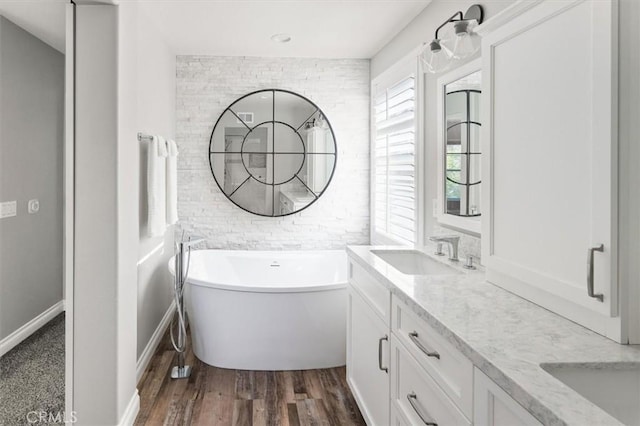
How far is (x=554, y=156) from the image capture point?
1.33 metres

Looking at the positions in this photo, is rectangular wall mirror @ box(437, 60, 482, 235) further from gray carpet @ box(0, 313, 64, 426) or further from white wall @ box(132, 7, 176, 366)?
gray carpet @ box(0, 313, 64, 426)

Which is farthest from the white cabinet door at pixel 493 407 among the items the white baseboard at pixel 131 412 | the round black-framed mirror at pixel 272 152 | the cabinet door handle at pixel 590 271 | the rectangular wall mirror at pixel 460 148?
the round black-framed mirror at pixel 272 152

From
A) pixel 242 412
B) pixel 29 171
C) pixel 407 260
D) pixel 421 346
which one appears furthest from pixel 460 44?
pixel 242 412

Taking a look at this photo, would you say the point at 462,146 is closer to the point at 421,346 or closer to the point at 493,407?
the point at 421,346

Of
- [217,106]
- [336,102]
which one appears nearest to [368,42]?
[336,102]

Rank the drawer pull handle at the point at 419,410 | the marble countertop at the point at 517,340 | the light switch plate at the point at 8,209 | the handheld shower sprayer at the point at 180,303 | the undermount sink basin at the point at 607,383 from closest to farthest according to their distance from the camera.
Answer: the marble countertop at the point at 517,340 < the undermount sink basin at the point at 607,383 < the drawer pull handle at the point at 419,410 < the light switch plate at the point at 8,209 < the handheld shower sprayer at the point at 180,303

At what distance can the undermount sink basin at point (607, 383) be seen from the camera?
0.98 m

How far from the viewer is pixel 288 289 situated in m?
2.88

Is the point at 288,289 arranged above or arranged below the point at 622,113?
below

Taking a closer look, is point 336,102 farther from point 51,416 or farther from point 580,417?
point 580,417

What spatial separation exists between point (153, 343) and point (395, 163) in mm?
2408

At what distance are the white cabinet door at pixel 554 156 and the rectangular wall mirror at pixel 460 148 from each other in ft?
1.76

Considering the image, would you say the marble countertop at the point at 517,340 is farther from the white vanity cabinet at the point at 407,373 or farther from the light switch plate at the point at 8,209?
the light switch plate at the point at 8,209

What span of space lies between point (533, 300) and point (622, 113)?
0.66m
